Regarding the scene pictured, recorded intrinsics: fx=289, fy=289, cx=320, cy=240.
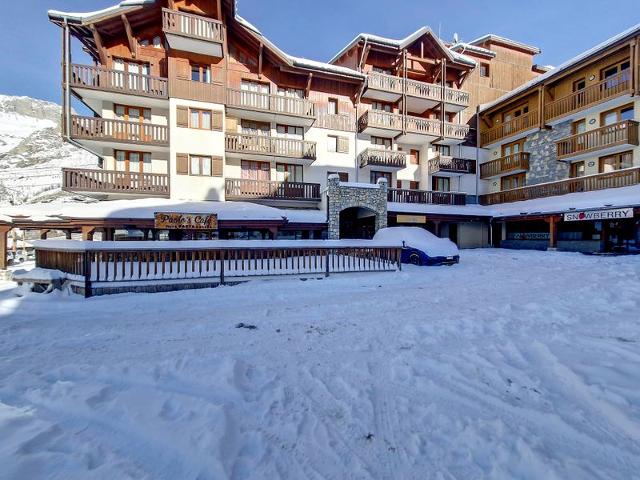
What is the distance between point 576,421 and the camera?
8.11ft

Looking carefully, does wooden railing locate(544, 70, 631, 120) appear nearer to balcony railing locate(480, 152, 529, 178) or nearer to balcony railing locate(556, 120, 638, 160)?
balcony railing locate(556, 120, 638, 160)

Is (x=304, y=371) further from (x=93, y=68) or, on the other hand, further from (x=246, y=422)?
(x=93, y=68)

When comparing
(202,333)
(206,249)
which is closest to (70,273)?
(206,249)

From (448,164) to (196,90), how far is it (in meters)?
18.0

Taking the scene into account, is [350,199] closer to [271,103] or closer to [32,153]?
[271,103]

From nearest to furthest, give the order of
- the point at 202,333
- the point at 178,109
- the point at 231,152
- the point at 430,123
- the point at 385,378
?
the point at 385,378 → the point at 202,333 → the point at 178,109 → the point at 231,152 → the point at 430,123

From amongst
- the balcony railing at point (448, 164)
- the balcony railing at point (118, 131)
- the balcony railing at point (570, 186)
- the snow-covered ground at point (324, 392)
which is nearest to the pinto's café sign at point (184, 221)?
the snow-covered ground at point (324, 392)

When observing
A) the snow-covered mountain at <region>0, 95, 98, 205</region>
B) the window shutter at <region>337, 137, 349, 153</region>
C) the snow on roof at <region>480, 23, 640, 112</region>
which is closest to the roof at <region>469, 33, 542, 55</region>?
the snow on roof at <region>480, 23, 640, 112</region>

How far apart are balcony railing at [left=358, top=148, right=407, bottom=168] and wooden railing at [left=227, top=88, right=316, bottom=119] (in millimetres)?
4405

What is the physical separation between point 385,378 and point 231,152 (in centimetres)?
1638

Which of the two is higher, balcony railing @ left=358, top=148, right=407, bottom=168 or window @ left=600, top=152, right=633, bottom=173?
balcony railing @ left=358, top=148, right=407, bottom=168

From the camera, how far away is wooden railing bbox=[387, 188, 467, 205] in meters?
20.5

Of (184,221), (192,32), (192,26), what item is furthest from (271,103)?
(184,221)

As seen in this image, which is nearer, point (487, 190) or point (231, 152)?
point (231, 152)
